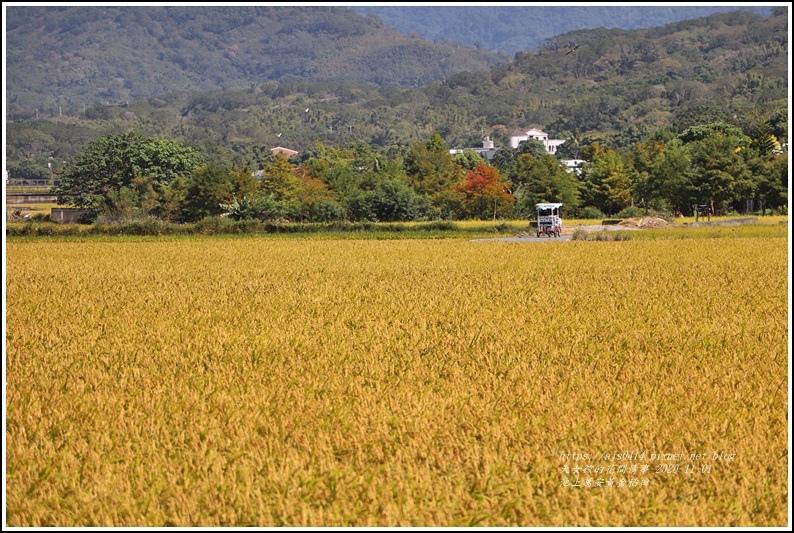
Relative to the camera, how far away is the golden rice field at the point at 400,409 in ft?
21.5

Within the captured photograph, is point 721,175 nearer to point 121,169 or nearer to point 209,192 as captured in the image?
point 209,192

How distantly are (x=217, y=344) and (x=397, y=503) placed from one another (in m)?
6.77

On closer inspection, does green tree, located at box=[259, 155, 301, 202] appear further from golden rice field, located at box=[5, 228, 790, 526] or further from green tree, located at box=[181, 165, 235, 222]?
golden rice field, located at box=[5, 228, 790, 526]

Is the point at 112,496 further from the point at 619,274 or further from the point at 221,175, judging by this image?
the point at 221,175

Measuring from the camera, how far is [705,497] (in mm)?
6668

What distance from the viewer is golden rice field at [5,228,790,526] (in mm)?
6539

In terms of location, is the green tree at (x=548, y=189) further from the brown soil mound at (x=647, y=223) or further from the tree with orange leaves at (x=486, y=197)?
the brown soil mound at (x=647, y=223)

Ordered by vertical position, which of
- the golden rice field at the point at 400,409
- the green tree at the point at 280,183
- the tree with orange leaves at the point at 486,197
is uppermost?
the green tree at the point at 280,183

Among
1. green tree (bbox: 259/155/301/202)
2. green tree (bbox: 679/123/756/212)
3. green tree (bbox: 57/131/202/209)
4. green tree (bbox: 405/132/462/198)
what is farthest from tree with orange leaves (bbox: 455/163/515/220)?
green tree (bbox: 57/131/202/209)

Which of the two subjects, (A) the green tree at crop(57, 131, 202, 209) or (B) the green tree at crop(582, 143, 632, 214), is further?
(A) the green tree at crop(57, 131, 202, 209)

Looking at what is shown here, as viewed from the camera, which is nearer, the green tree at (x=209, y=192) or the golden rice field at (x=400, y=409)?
the golden rice field at (x=400, y=409)

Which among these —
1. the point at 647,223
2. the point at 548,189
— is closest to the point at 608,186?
the point at 548,189

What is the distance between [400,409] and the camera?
28.9ft

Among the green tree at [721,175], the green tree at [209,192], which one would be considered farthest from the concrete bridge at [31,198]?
the green tree at [721,175]
